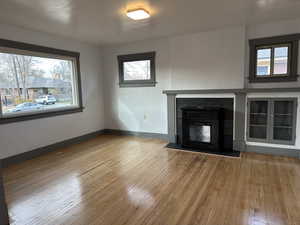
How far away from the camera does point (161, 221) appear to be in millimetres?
1938

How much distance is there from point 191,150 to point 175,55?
6.92 feet

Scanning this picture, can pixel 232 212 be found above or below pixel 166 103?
below

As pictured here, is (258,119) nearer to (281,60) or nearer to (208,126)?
(208,126)

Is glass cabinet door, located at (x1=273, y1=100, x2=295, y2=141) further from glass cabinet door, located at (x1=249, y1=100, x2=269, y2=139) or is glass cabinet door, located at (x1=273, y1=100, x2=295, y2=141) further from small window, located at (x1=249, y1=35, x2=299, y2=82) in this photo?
small window, located at (x1=249, y1=35, x2=299, y2=82)

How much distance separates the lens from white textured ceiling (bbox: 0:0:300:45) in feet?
8.79

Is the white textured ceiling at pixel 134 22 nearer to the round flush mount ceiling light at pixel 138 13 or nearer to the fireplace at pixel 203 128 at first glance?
the round flush mount ceiling light at pixel 138 13

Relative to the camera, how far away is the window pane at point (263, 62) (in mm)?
3730

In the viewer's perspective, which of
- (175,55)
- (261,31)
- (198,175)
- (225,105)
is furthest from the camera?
(175,55)

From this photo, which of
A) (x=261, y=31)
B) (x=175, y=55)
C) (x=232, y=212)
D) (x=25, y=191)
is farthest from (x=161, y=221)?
(x=261, y=31)

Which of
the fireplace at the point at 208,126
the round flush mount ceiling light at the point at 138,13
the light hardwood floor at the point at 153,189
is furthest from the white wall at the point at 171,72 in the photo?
the round flush mount ceiling light at the point at 138,13

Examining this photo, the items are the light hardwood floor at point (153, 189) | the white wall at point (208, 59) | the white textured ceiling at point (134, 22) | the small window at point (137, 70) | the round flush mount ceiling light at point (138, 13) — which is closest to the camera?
the light hardwood floor at point (153, 189)

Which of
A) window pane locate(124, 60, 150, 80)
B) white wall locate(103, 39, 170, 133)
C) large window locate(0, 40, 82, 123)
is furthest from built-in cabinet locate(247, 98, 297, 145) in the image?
large window locate(0, 40, 82, 123)

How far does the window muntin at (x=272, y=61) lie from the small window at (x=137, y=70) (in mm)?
2269

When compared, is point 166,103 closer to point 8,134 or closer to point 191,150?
point 191,150
